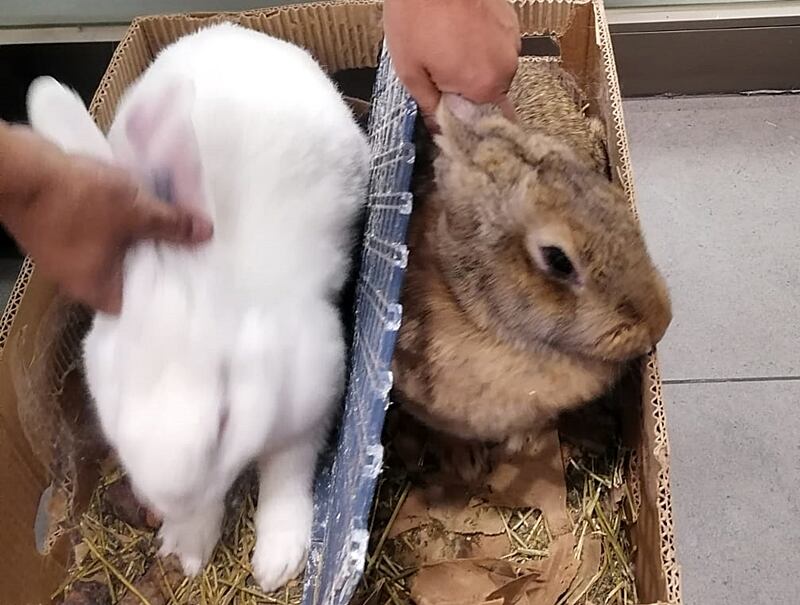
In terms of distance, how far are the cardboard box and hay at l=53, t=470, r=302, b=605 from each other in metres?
0.03

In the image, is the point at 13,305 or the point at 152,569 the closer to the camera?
the point at 13,305

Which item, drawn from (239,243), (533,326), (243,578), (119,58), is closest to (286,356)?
(239,243)

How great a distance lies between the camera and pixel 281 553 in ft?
4.35

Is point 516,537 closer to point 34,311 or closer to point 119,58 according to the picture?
point 34,311

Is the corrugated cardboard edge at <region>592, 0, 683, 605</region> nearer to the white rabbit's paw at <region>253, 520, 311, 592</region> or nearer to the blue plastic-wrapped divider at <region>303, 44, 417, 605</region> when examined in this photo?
the blue plastic-wrapped divider at <region>303, 44, 417, 605</region>

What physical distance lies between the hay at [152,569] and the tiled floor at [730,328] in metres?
0.70

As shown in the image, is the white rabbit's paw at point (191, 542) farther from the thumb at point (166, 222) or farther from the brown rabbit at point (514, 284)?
the thumb at point (166, 222)

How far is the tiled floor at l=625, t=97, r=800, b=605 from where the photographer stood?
1.49m

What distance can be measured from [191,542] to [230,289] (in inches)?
20.5

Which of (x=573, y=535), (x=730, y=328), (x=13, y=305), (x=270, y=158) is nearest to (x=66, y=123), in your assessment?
(x=270, y=158)

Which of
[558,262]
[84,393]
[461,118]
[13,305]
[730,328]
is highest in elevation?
[461,118]

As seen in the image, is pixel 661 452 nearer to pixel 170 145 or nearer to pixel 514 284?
pixel 514 284

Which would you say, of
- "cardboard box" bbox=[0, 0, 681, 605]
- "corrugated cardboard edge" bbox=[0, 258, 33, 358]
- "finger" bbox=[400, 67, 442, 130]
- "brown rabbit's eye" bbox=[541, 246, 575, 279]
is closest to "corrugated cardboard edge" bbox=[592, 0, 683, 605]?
"cardboard box" bbox=[0, 0, 681, 605]

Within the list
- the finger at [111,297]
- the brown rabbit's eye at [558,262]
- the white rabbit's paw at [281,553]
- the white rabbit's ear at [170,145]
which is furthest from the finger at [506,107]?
the white rabbit's paw at [281,553]
